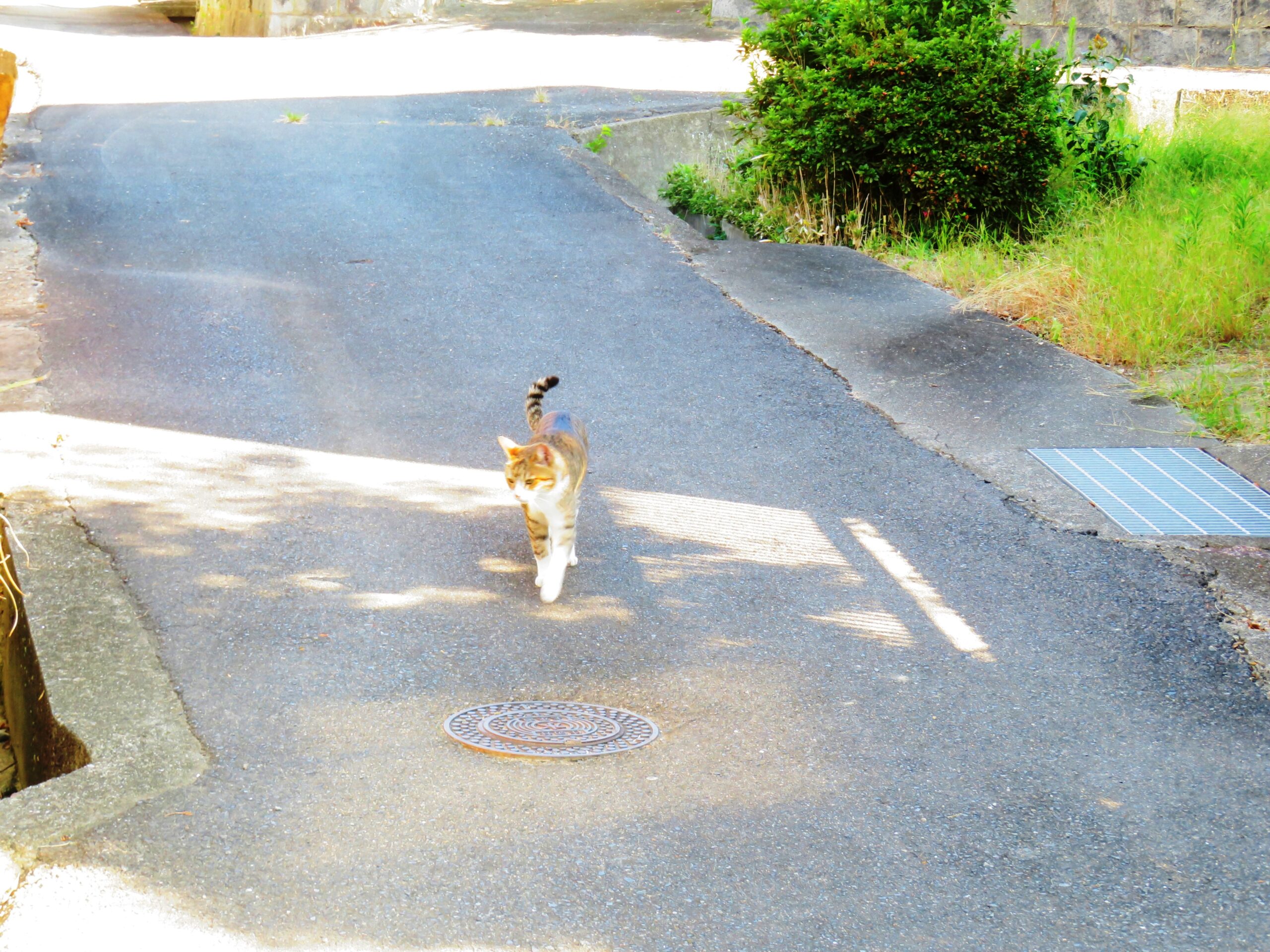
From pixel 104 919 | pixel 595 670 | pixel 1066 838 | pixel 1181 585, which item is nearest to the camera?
pixel 104 919

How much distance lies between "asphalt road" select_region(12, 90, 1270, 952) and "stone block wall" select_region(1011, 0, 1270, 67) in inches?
391

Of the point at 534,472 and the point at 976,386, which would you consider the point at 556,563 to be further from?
the point at 976,386

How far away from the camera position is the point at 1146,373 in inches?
309

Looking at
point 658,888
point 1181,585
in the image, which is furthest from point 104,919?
point 1181,585

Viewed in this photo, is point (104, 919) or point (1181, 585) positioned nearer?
point (104, 919)

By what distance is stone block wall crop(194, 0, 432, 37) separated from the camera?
21156mm

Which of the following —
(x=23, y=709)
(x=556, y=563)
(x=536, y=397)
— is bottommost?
(x=23, y=709)

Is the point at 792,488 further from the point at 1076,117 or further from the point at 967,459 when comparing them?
the point at 1076,117

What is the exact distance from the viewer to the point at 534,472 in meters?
4.85

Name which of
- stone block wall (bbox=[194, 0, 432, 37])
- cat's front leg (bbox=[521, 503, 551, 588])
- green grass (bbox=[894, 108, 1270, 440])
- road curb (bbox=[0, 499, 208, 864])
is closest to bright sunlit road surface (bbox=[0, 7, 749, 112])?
stone block wall (bbox=[194, 0, 432, 37])

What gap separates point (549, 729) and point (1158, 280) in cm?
629

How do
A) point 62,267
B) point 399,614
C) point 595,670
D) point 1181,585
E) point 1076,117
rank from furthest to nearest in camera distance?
point 1076,117
point 62,267
point 1181,585
point 399,614
point 595,670

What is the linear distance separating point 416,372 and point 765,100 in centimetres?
554

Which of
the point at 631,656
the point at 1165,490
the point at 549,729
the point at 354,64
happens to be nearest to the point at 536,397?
the point at 631,656
